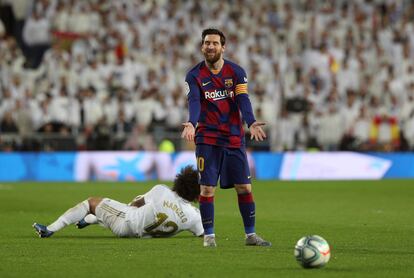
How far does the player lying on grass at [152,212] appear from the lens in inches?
513

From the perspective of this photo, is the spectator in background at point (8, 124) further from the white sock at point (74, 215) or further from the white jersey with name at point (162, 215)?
the white jersey with name at point (162, 215)

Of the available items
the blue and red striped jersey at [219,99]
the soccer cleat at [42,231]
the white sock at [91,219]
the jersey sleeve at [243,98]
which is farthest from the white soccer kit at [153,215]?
the jersey sleeve at [243,98]

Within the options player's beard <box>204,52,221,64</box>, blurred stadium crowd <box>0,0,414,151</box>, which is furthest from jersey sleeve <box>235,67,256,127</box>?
blurred stadium crowd <box>0,0,414,151</box>

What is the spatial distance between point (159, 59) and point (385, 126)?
7.43 metres

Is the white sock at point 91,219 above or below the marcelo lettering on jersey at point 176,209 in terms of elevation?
below

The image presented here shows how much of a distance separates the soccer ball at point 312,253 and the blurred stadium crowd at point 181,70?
20.7 metres

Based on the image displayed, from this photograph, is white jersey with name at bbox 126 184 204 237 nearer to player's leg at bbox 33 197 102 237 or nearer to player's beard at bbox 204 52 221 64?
player's leg at bbox 33 197 102 237

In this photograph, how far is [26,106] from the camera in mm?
30406

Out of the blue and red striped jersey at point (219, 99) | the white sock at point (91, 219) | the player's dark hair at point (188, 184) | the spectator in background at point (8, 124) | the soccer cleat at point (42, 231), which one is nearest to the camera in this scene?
the blue and red striped jersey at point (219, 99)

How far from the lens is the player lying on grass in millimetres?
13023

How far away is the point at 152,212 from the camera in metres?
13.0

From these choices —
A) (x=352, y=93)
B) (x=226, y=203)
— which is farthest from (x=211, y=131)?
(x=352, y=93)

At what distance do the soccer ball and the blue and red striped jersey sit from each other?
103 inches

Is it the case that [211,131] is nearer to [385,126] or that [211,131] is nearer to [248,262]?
[248,262]
